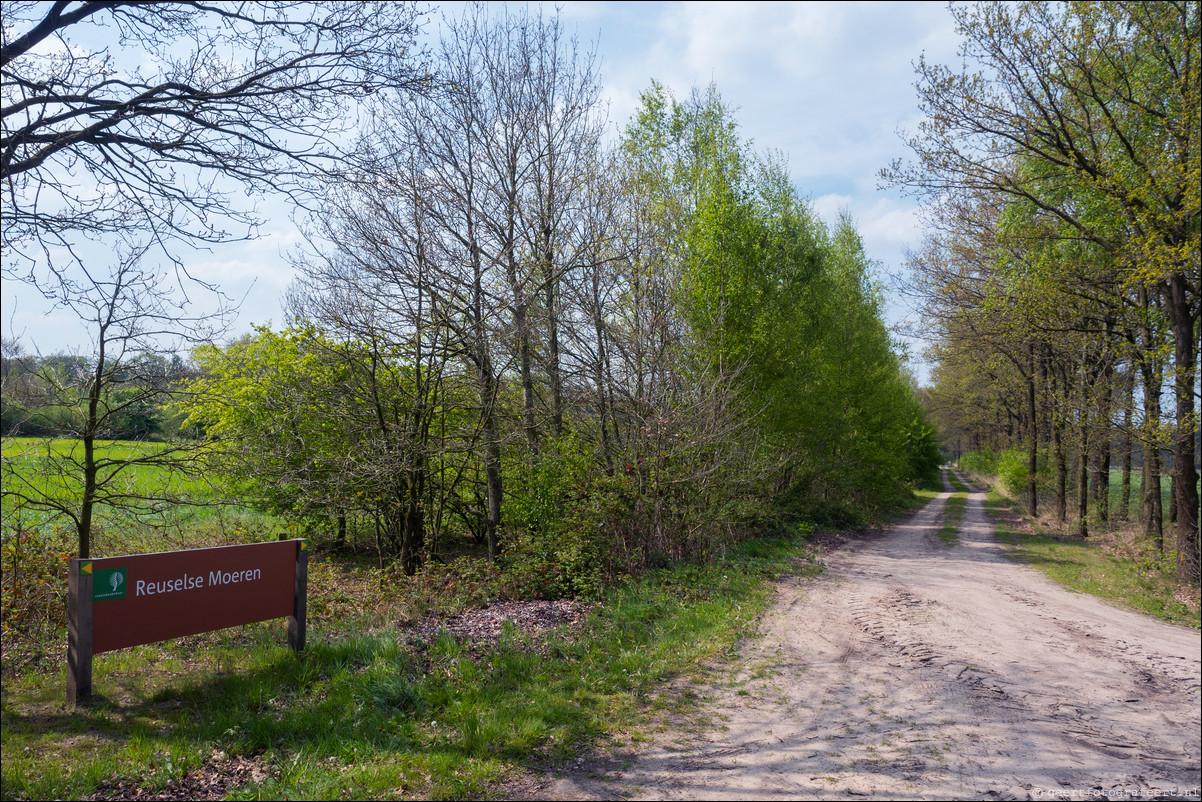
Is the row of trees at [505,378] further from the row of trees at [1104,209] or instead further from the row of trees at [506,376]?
the row of trees at [1104,209]

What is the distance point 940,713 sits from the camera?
558 cm

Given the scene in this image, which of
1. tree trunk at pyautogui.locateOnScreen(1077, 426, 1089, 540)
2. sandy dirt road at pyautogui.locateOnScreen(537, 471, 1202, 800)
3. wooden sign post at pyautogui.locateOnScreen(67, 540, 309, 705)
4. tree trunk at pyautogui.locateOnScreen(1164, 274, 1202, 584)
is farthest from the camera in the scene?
tree trunk at pyautogui.locateOnScreen(1077, 426, 1089, 540)

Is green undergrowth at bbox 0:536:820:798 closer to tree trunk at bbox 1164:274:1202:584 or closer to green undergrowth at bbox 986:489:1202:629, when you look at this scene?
green undergrowth at bbox 986:489:1202:629

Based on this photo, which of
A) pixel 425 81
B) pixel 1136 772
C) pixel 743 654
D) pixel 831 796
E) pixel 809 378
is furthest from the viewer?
pixel 809 378

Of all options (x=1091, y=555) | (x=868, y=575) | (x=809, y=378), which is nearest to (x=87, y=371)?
(x=868, y=575)

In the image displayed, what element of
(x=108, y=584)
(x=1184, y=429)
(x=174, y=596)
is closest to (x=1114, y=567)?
(x=1184, y=429)

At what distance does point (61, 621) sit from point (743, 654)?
276 inches

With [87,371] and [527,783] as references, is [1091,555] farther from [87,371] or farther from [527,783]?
[87,371]

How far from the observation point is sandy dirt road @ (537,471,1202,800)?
4379 mm

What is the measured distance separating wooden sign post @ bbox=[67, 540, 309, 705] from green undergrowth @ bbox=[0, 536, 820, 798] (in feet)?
1.39

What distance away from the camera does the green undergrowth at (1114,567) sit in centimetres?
1002

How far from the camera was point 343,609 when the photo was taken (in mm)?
8859

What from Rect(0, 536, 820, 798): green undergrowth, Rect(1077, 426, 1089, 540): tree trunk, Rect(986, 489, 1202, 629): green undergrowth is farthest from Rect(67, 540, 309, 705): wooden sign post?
Rect(1077, 426, 1089, 540): tree trunk

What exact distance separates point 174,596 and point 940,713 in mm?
6423
